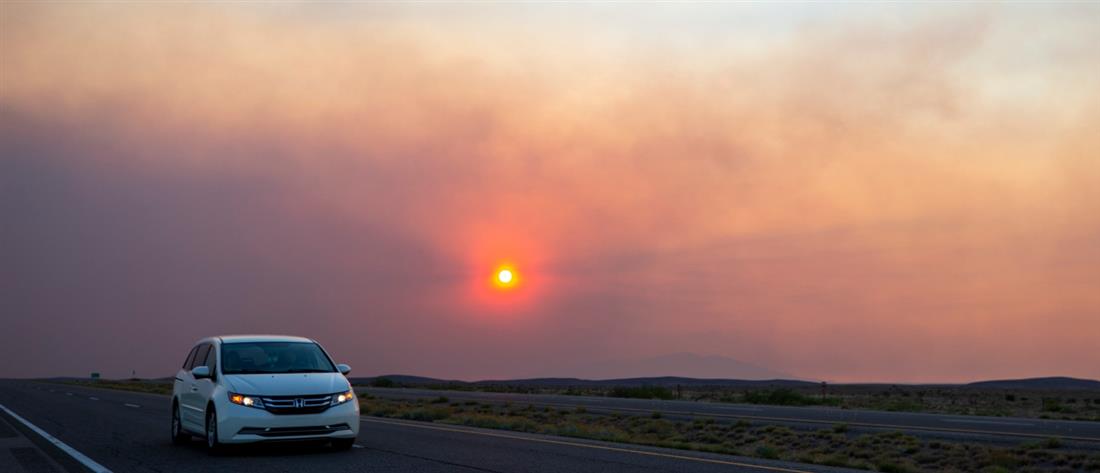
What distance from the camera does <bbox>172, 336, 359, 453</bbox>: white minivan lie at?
49.5 ft

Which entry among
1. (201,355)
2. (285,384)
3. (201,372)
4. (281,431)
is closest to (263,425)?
(281,431)

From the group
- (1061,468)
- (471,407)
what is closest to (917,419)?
(1061,468)

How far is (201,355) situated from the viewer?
1769 centimetres

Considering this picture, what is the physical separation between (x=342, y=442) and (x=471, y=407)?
2948 centimetres

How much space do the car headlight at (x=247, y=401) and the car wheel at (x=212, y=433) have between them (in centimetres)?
50

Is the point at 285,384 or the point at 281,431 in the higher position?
the point at 285,384

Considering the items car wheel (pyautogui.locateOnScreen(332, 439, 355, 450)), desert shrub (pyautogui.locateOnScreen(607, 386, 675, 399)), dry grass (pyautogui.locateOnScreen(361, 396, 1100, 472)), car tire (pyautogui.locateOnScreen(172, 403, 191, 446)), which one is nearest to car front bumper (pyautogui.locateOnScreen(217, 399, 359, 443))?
car wheel (pyautogui.locateOnScreen(332, 439, 355, 450))

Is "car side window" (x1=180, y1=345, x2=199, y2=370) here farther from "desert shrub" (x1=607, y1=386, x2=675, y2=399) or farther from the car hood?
"desert shrub" (x1=607, y1=386, x2=675, y2=399)

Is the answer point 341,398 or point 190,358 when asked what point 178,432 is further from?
point 341,398

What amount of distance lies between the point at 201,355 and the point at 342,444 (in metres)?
3.46

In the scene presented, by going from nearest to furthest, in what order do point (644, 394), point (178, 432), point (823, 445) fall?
point (178, 432)
point (823, 445)
point (644, 394)

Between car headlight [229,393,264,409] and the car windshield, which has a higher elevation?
Answer: the car windshield

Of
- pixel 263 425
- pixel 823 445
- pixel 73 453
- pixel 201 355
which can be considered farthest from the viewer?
pixel 823 445

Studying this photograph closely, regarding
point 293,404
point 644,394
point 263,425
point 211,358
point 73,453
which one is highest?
point 644,394
